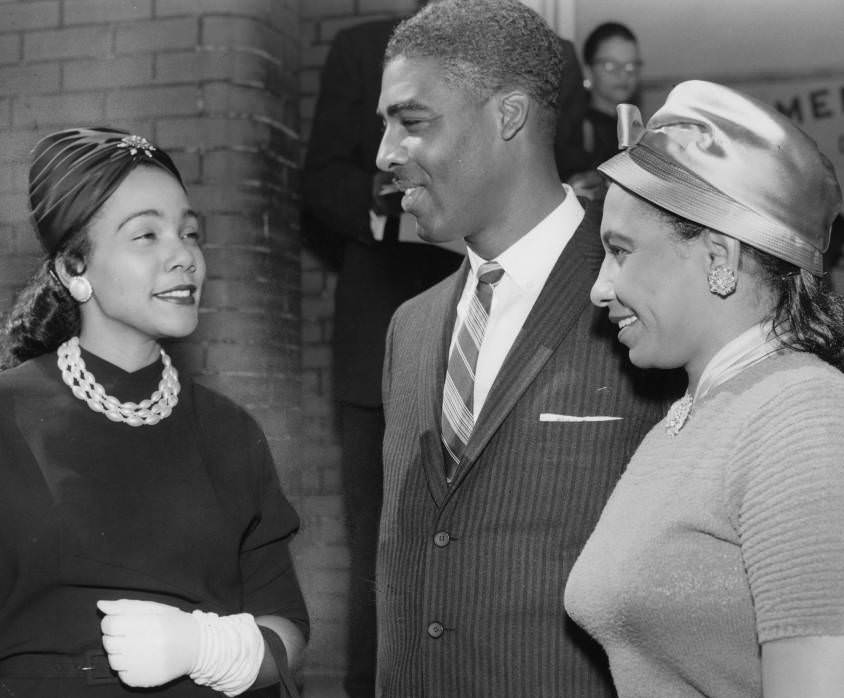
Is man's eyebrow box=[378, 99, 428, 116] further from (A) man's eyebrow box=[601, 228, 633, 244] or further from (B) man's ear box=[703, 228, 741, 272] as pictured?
(B) man's ear box=[703, 228, 741, 272]

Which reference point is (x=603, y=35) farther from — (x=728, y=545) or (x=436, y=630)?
(x=728, y=545)

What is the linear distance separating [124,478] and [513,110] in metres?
1.11

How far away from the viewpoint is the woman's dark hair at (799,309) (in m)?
1.85

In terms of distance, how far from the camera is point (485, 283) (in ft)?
8.44

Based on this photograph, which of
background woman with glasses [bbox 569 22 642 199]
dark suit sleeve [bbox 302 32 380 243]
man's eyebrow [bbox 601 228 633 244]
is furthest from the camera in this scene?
background woman with glasses [bbox 569 22 642 199]

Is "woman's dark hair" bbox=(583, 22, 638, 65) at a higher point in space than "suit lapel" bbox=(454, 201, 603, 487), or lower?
higher

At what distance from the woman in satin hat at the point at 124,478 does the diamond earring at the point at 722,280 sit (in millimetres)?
992

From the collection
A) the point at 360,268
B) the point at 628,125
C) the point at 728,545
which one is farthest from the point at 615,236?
the point at 360,268

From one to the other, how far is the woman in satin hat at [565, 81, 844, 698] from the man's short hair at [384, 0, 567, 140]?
2.38 feet

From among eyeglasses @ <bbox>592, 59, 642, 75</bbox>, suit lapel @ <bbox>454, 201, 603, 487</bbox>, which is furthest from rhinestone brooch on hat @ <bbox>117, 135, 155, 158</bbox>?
eyeglasses @ <bbox>592, 59, 642, 75</bbox>

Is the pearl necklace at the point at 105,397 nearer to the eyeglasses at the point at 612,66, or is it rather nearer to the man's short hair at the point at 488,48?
the man's short hair at the point at 488,48

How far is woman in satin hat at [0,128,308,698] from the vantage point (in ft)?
7.02

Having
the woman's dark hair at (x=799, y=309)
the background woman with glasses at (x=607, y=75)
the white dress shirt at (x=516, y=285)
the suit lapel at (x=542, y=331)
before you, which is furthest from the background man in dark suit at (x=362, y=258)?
the woman's dark hair at (x=799, y=309)

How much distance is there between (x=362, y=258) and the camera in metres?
3.72
